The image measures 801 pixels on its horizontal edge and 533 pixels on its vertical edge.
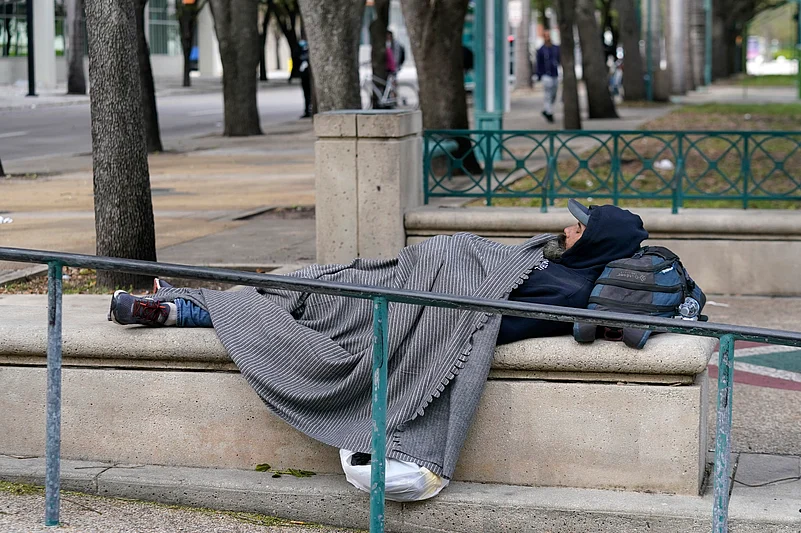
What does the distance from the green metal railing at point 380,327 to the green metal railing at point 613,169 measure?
486cm

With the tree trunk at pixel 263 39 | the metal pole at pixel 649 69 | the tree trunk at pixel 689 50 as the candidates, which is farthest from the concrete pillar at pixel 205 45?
the metal pole at pixel 649 69

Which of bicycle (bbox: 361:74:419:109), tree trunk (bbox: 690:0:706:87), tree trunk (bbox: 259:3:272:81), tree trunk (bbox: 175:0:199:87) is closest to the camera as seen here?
bicycle (bbox: 361:74:419:109)

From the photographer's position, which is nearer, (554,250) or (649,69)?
(554,250)

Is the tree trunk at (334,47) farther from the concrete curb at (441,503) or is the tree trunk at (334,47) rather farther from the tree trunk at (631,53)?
the tree trunk at (631,53)

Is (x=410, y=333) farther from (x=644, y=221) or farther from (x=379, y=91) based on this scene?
(x=379, y=91)

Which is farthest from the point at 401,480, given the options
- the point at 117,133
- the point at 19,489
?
the point at 117,133

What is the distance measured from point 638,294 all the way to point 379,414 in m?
1.00

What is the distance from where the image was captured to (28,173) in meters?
15.4

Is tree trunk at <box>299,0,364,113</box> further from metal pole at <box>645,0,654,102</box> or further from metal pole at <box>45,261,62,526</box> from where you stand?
metal pole at <box>645,0,654,102</box>

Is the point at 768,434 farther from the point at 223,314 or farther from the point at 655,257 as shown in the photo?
the point at 223,314

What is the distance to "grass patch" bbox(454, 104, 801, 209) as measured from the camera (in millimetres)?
8992

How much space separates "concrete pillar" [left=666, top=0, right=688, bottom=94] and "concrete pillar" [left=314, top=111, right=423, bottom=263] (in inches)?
1096

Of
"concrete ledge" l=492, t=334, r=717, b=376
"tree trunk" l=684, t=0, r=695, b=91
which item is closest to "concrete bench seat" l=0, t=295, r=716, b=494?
"concrete ledge" l=492, t=334, r=717, b=376

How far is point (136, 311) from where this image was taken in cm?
443
